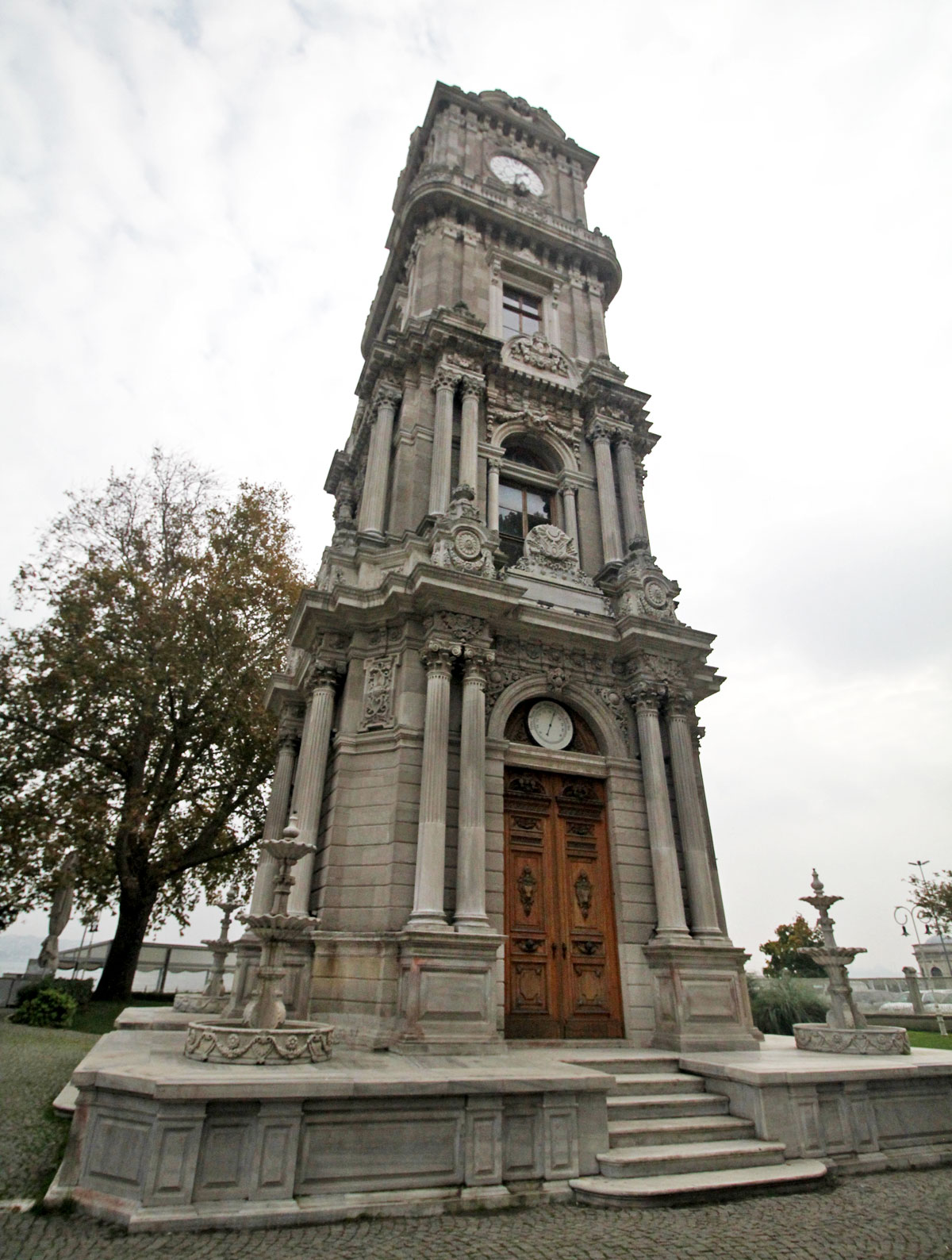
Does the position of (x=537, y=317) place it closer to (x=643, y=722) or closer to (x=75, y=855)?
(x=643, y=722)

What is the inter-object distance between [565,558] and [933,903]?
37045 mm

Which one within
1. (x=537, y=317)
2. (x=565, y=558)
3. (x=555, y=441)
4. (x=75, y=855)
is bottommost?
(x=75, y=855)

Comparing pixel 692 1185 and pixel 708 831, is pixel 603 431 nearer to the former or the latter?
pixel 708 831

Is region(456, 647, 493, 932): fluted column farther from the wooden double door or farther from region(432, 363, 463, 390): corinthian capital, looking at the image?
region(432, 363, 463, 390): corinthian capital

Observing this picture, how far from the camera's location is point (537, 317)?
66.6 feet

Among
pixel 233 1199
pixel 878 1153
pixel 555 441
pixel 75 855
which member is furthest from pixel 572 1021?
pixel 75 855

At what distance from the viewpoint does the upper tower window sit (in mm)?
19641

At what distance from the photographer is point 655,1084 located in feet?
29.8

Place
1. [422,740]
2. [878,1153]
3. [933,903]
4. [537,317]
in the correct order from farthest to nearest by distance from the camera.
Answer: [933,903], [537,317], [422,740], [878,1153]

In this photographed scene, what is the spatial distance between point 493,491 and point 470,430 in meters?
1.45

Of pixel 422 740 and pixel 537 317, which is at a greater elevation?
pixel 537 317

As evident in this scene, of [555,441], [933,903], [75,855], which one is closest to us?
[555,441]

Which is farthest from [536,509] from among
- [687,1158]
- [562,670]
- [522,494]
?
[687,1158]

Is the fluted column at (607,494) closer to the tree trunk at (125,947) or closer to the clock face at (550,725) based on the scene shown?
the clock face at (550,725)
